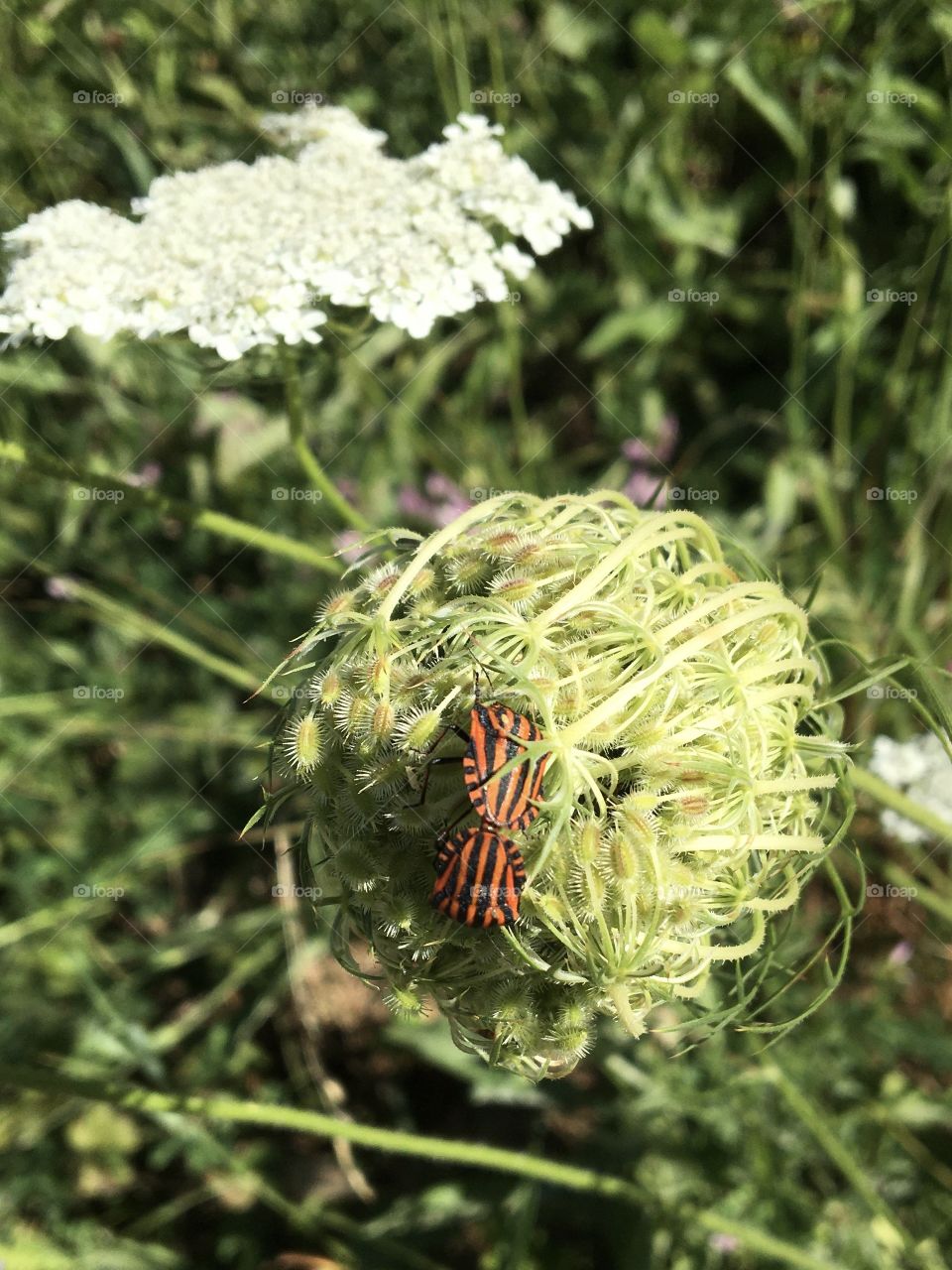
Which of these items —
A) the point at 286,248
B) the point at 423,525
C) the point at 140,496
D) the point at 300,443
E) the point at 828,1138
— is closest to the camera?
the point at 286,248

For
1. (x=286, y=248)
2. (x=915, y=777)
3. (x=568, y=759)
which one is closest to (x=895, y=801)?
(x=915, y=777)

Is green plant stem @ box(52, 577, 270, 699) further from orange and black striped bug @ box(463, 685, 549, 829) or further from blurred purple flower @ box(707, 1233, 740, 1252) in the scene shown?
blurred purple flower @ box(707, 1233, 740, 1252)

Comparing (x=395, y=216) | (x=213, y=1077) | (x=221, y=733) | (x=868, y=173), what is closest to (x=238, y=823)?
(x=221, y=733)

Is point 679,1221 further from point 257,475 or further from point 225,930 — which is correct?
point 257,475

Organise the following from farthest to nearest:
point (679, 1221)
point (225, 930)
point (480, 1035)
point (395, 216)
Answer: point (225, 930), point (679, 1221), point (395, 216), point (480, 1035)

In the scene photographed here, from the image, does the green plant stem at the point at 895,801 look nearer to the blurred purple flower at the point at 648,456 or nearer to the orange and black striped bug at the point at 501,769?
the orange and black striped bug at the point at 501,769

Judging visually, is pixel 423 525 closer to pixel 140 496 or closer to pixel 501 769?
pixel 140 496
